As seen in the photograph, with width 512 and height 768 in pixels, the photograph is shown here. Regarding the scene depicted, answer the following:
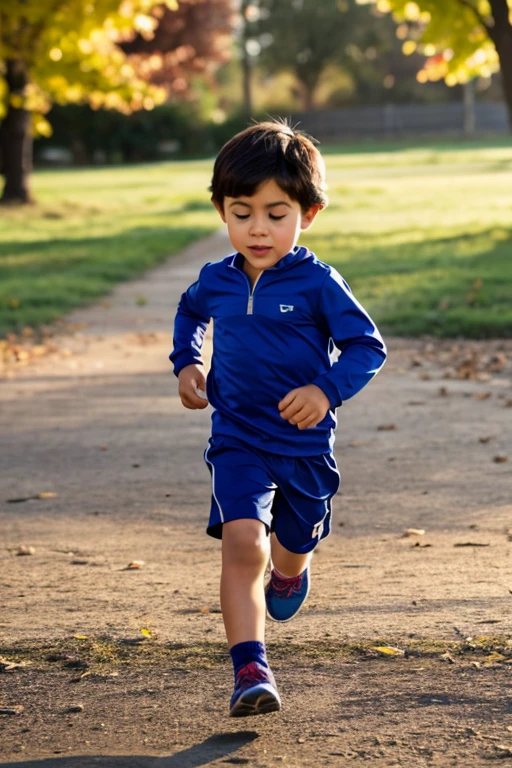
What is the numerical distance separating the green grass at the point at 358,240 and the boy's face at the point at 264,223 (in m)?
6.84

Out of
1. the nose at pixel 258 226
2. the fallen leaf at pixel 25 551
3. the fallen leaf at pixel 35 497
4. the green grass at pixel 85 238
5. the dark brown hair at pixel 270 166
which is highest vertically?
the dark brown hair at pixel 270 166

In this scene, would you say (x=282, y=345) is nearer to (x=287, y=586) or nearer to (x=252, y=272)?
(x=252, y=272)

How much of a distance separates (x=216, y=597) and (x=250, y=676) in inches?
46.5

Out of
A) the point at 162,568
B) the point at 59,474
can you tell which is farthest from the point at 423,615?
the point at 59,474

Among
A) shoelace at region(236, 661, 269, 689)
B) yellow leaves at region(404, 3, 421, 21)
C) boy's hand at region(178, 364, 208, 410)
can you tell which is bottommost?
shoelace at region(236, 661, 269, 689)

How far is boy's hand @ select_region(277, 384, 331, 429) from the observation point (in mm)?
3230

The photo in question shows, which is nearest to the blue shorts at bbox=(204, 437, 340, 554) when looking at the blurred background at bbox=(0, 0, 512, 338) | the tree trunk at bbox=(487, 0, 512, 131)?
the blurred background at bbox=(0, 0, 512, 338)

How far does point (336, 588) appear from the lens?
4.33 meters

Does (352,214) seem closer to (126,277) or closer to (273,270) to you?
(126,277)

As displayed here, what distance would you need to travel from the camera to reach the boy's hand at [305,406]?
3.23 meters

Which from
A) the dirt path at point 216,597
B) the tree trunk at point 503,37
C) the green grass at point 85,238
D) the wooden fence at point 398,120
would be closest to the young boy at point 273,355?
the dirt path at point 216,597

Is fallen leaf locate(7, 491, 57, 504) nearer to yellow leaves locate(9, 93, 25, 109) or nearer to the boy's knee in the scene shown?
the boy's knee

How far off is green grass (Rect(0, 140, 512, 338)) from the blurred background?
0.04 m

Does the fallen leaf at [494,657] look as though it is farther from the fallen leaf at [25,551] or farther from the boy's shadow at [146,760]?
the fallen leaf at [25,551]
